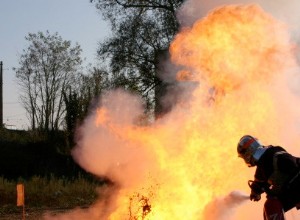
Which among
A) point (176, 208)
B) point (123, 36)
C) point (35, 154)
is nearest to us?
point (176, 208)

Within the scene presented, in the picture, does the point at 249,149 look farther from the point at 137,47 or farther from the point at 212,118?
the point at 137,47

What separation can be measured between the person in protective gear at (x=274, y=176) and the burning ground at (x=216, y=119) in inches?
73.5

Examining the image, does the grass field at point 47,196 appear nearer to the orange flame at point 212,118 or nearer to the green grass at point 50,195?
the green grass at point 50,195

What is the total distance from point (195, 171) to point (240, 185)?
3.39 feet

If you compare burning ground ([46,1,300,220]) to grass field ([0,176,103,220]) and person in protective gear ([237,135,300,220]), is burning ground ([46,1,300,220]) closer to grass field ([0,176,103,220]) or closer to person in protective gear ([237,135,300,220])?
person in protective gear ([237,135,300,220])

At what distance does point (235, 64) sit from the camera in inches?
447

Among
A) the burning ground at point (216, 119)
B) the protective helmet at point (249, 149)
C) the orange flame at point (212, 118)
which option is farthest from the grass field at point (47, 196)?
the protective helmet at point (249, 149)

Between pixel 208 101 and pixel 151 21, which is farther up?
pixel 151 21

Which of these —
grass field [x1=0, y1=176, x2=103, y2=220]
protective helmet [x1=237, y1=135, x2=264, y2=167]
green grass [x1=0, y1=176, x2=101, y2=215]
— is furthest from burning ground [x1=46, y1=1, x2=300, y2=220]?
green grass [x1=0, y1=176, x2=101, y2=215]

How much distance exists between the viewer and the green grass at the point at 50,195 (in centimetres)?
1734

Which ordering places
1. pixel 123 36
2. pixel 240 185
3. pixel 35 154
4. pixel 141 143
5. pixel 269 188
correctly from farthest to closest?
pixel 35 154 → pixel 123 36 → pixel 141 143 → pixel 240 185 → pixel 269 188

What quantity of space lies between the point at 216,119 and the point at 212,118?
0.30ft

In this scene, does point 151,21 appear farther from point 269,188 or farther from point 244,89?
point 269,188

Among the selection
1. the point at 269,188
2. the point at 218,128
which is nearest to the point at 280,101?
the point at 218,128
